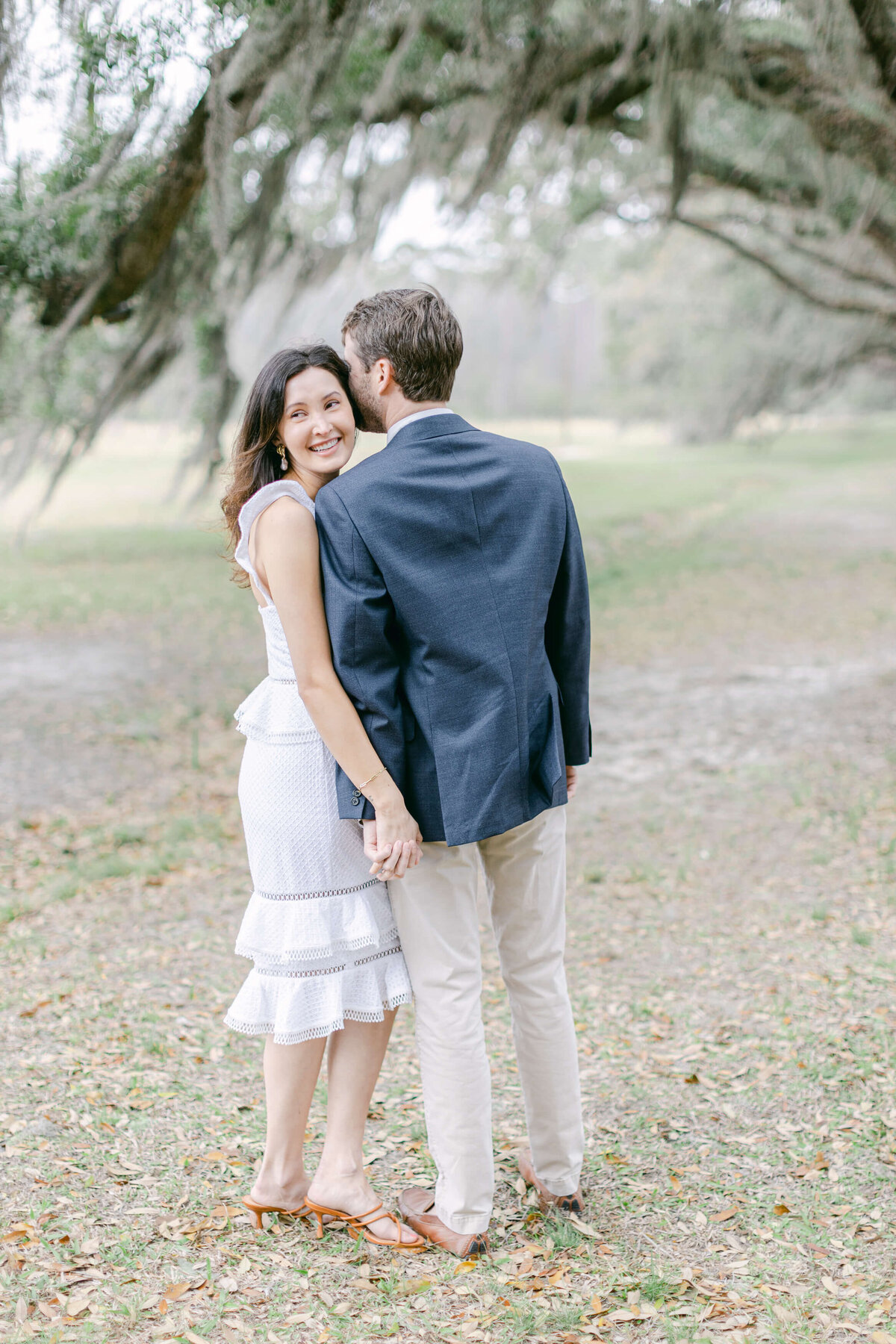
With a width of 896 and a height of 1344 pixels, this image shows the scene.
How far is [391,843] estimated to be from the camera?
2.28 m

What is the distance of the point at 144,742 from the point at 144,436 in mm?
37710

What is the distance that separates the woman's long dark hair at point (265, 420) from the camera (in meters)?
2.34

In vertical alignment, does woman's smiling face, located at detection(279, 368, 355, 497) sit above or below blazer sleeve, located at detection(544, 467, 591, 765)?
above

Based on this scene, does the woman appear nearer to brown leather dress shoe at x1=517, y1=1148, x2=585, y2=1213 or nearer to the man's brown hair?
the man's brown hair

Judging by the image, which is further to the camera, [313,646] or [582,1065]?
[582,1065]

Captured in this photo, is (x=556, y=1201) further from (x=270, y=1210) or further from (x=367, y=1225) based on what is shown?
(x=270, y=1210)

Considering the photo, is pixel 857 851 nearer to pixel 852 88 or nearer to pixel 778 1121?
pixel 778 1121

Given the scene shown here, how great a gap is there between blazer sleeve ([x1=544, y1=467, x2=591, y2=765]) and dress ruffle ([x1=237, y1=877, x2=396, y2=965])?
584 mm

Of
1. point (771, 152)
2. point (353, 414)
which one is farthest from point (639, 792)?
point (771, 152)

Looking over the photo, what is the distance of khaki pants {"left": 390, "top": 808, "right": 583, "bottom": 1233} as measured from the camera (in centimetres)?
238

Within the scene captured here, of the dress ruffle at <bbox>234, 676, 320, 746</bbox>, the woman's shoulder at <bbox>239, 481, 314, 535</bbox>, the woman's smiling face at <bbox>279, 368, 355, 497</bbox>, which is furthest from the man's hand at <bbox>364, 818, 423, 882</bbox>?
the woman's smiling face at <bbox>279, 368, 355, 497</bbox>

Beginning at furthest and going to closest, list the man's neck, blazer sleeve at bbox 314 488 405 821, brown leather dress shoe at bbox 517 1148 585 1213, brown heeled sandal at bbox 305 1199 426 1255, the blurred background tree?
the blurred background tree < brown leather dress shoe at bbox 517 1148 585 1213 < brown heeled sandal at bbox 305 1199 426 1255 < the man's neck < blazer sleeve at bbox 314 488 405 821

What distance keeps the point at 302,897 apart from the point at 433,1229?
854 mm

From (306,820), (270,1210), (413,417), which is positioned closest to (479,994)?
(306,820)
